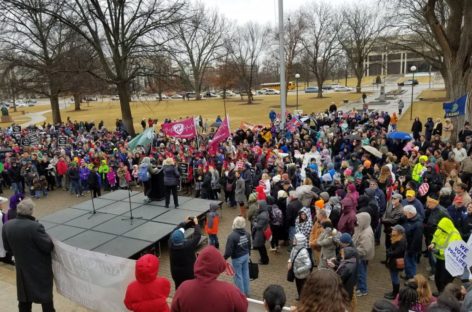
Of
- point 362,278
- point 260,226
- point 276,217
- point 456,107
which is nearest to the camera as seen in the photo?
point 362,278

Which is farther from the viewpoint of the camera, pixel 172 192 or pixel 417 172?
pixel 172 192

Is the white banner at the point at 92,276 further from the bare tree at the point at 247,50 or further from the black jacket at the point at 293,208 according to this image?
the bare tree at the point at 247,50

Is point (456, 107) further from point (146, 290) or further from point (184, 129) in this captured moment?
point (146, 290)

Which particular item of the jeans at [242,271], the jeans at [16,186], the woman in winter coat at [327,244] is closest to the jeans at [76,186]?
the jeans at [16,186]

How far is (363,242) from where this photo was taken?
6.90 meters

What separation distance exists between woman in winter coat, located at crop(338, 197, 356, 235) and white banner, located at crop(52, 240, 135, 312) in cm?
441

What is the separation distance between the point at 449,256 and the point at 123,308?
537 cm

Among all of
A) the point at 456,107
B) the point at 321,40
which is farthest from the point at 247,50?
the point at 456,107

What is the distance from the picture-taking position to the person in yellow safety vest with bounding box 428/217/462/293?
6.57m

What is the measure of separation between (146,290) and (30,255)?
2.02 metres

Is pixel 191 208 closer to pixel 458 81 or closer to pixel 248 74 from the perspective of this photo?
pixel 458 81

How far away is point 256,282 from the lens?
7973 mm

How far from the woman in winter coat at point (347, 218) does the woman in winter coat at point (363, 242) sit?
536 mm

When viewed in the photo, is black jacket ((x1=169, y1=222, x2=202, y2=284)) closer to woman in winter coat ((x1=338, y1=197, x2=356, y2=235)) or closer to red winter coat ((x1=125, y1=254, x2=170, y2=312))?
red winter coat ((x1=125, y1=254, x2=170, y2=312))
